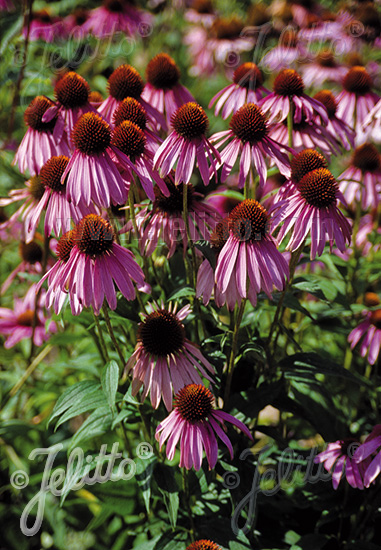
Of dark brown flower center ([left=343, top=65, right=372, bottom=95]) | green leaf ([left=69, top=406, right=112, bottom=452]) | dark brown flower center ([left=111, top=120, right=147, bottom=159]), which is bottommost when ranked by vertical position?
green leaf ([left=69, top=406, right=112, bottom=452])

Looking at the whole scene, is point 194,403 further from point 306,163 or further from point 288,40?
point 288,40

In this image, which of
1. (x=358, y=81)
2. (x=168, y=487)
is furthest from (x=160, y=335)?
(x=358, y=81)

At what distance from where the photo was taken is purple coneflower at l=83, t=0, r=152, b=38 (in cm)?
309

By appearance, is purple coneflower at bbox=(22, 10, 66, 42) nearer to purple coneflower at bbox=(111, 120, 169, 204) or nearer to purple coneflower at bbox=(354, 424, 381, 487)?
purple coneflower at bbox=(111, 120, 169, 204)

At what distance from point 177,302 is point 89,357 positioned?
454mm

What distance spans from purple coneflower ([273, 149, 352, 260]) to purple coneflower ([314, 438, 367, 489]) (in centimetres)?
53

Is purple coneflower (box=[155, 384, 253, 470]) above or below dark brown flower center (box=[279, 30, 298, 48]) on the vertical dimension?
below

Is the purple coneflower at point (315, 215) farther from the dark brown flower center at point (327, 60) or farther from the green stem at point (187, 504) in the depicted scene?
the dark brown flower center at point (327, 60)

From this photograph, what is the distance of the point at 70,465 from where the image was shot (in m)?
1.36

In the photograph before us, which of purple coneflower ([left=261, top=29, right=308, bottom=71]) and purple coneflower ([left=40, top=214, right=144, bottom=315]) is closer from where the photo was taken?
purple coneflower ([left=40, top=214, right=144, bottom=315])

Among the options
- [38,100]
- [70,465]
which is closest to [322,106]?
[38,100]

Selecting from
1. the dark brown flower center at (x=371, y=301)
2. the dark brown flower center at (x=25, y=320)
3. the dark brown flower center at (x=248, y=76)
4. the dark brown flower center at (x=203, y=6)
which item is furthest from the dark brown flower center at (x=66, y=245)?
the dark brown flower center at (x=203, y=6)

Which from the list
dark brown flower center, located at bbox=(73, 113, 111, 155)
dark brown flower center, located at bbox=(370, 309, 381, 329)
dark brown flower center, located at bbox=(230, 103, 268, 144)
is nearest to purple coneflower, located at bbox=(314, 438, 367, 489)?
dark brown flower center, located at bbox=(370, 309, 381, 329)

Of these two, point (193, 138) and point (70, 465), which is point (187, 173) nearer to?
point (193, 138)
